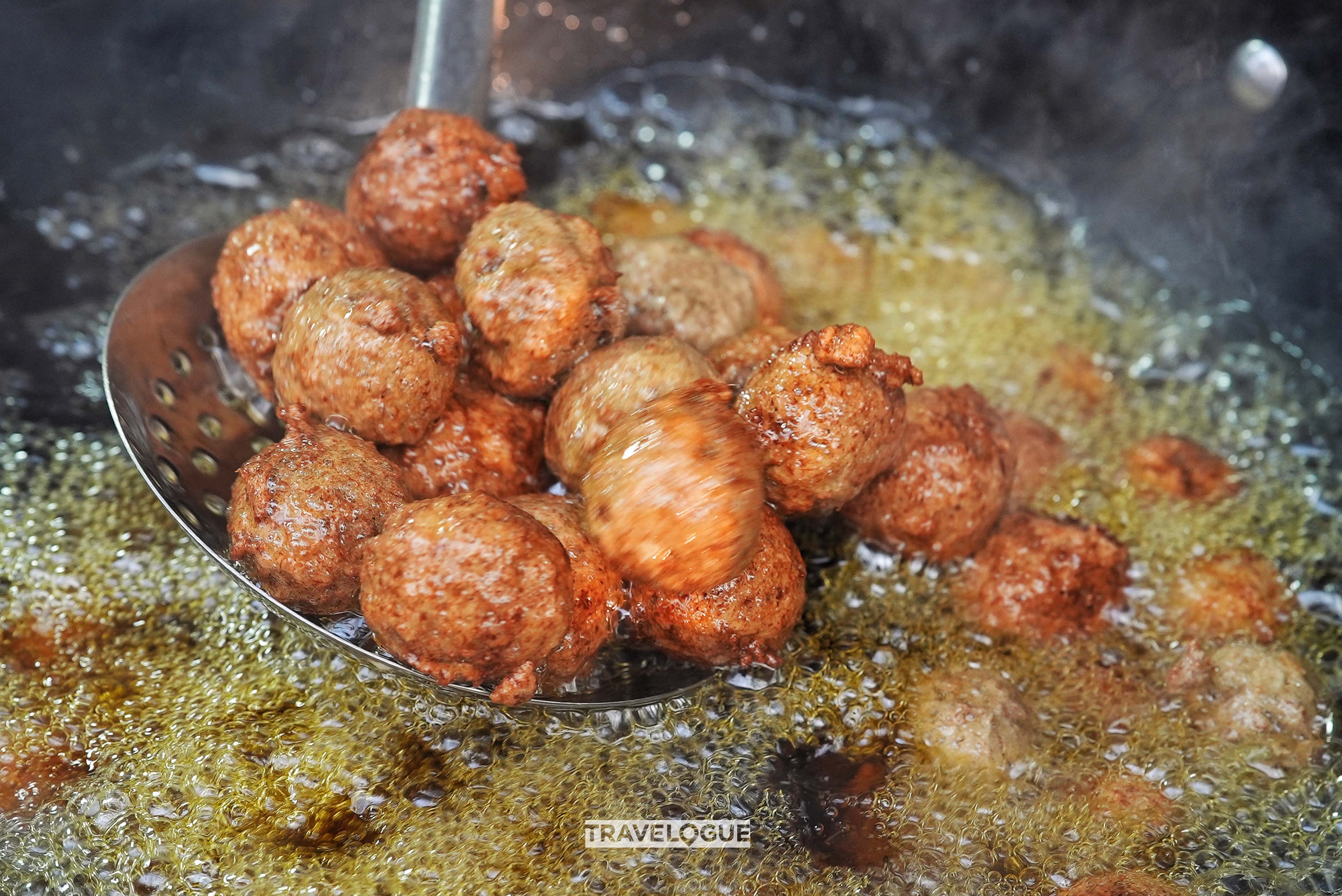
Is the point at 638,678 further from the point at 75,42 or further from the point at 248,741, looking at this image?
the point at 75,42

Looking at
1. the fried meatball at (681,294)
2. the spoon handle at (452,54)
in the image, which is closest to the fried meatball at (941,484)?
the fried meatball at (681,294)

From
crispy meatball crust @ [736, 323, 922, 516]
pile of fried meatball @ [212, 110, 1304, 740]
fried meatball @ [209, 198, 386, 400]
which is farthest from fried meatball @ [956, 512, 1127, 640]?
fried meatball @ [209, 198, 386, 400]

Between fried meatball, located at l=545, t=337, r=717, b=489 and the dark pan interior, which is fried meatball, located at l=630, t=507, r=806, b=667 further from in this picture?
the dark pan interior

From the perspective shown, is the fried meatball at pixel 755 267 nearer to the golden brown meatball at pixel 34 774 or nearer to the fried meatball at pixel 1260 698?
the fried meatball at pixel 1260 698

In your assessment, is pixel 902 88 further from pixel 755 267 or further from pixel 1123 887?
pixel 1123 887

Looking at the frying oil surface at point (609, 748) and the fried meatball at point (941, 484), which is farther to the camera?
the fried meatball at point (941, 484)

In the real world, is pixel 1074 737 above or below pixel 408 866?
above

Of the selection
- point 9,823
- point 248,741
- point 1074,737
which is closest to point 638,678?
point 248,741
